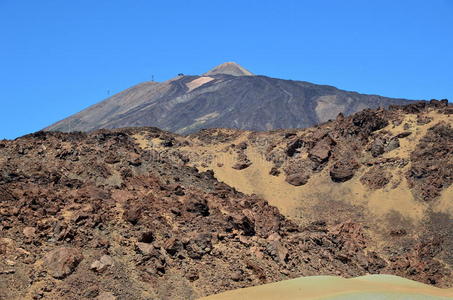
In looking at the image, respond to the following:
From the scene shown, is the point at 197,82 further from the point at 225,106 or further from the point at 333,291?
the point at 333,291

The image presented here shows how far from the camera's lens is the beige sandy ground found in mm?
29969

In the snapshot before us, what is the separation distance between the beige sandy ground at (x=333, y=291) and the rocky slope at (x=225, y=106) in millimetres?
103098

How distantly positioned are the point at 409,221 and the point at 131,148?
23568mm

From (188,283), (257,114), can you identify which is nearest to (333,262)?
(188,283)

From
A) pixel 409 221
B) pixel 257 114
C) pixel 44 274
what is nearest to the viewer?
pixel 44 274

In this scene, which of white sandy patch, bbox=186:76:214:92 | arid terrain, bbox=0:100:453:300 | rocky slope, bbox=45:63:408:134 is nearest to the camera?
arid terrain, bbox=0:100:453:300

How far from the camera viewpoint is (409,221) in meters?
52.7

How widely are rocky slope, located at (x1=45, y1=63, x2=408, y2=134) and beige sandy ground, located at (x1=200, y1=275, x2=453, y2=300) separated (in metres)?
103

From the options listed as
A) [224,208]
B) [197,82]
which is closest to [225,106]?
[197,82]

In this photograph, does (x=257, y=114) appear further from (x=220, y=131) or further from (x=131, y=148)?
(x=131, y=148)

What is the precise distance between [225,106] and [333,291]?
12919cm

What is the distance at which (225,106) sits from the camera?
159875 mm

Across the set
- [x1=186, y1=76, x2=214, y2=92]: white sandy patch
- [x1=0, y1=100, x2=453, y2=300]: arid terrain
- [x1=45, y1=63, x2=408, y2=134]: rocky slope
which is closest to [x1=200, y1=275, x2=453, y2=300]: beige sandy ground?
[x1=0, y1=100, x2=453, y2=300]: arid terrain

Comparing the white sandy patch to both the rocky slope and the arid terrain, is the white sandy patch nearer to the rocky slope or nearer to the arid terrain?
the rocky slope
